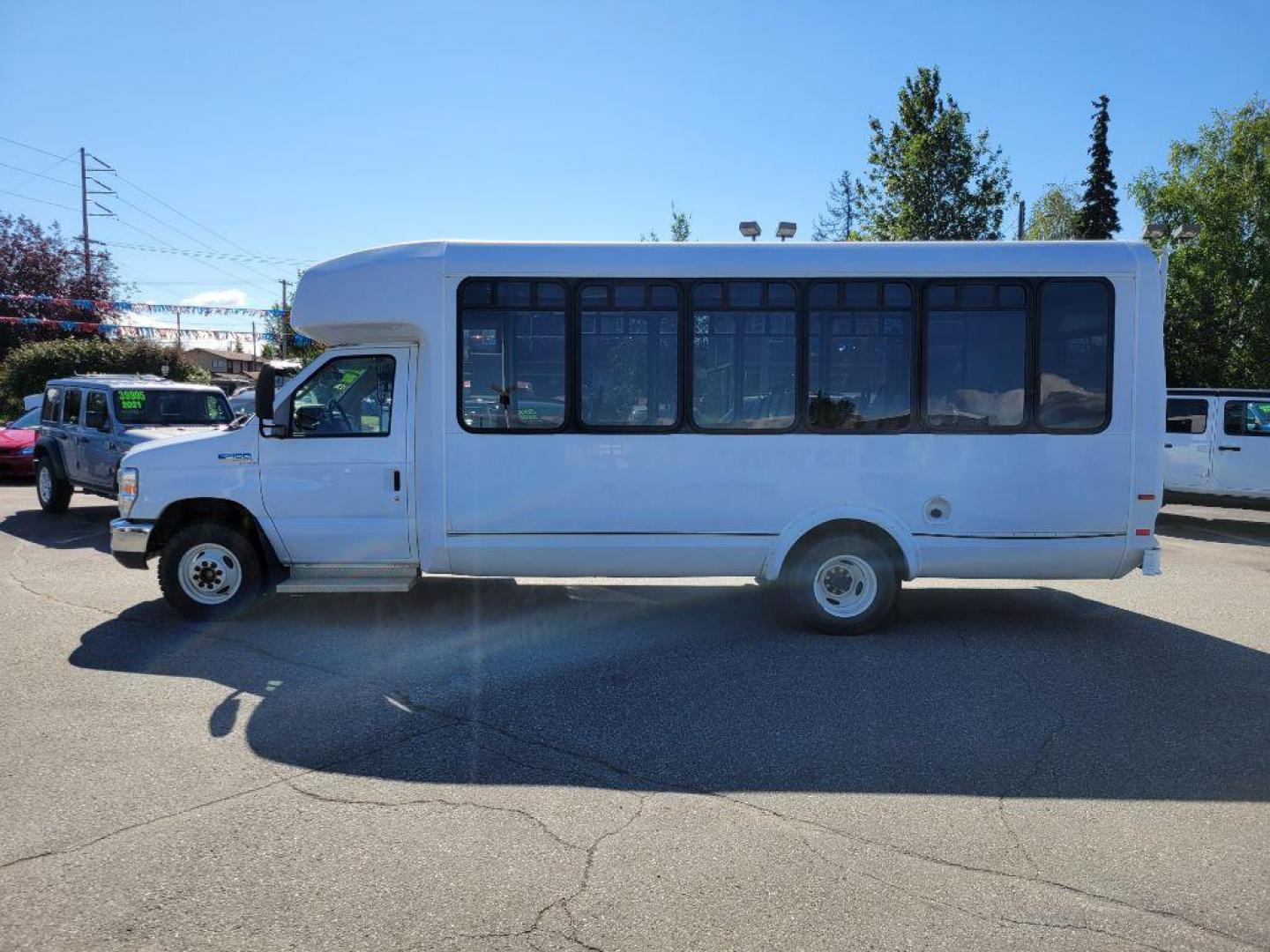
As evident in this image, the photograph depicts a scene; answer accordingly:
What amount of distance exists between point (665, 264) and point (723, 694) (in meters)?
3.30

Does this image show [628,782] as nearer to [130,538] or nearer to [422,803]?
[422,803]

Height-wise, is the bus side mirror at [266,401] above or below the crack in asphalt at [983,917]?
above

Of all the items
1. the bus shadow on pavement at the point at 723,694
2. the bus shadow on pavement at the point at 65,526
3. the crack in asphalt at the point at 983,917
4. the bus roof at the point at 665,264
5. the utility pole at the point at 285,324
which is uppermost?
the utility pole at the point at 285,324

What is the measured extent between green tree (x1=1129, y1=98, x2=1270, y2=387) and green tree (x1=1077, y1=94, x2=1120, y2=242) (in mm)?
5261

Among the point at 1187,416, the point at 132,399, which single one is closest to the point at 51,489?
the point at 132,399

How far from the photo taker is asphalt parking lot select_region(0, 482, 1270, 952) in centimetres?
338

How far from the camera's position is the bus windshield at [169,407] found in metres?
13.1

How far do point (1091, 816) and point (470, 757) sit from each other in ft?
9.72

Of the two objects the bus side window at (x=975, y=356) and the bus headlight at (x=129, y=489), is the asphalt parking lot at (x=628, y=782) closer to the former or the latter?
the bus headlight at (x=129, y=489)

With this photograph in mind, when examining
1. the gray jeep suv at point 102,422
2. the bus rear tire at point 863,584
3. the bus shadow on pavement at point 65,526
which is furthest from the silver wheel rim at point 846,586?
→ the gray jeep suv at point 102,422

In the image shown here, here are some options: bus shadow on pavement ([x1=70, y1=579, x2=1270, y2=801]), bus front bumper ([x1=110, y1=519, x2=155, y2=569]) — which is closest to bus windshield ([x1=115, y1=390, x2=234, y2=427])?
bus shadow on pavement ([x1=70, y1=579, x2=1270, y2=801])

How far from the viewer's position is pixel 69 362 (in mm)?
35469

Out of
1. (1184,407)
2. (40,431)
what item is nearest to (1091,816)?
(1184,407)

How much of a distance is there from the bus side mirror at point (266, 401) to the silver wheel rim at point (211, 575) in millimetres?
1027
